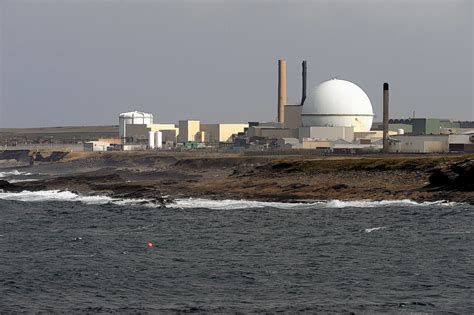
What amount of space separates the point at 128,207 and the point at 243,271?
28802 millimetres

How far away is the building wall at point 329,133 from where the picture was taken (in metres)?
132

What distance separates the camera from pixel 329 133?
5256 inches

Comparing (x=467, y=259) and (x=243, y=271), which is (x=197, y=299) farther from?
(x=467, y=259)

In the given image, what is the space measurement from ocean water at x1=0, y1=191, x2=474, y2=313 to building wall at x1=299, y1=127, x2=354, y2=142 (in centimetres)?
7067

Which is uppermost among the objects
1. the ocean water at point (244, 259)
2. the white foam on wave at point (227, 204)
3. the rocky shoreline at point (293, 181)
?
the rocky shoreline at point (293, 181)

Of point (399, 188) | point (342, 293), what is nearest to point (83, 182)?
point (399, 188)

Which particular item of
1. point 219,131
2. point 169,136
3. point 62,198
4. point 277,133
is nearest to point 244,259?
point 62,198

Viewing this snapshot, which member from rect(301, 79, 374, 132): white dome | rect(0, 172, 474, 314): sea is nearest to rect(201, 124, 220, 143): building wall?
rect(301, 79, 374, 132): white dome

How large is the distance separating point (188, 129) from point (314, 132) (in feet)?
97.8

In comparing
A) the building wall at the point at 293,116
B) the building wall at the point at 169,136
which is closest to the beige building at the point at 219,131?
the building wall at the point at 169,136

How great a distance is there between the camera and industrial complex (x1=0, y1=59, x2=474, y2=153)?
381 feet

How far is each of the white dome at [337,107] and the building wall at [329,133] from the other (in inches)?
82.1

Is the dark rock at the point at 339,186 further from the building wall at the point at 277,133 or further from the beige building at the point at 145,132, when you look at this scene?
the beige building at the point at 145,132

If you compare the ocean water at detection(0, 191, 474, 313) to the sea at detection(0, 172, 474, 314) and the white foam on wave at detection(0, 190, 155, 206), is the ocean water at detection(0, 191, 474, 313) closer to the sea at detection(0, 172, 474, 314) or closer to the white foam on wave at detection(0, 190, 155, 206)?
the sea at detection(0, 172, 474, 314)
